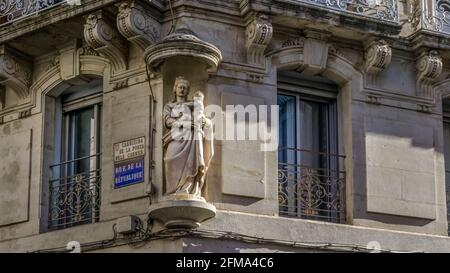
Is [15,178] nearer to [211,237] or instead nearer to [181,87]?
[181,87]

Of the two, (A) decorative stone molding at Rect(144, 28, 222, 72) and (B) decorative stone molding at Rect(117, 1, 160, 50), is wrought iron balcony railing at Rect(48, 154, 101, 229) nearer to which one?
(B) decorative stone molding at Rect(117, 1, 160, 50)

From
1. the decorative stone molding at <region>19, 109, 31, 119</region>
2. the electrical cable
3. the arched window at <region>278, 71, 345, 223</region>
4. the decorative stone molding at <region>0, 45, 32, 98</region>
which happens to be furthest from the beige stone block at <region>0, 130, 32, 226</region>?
the arched window at <region>278, 71, 345, 223</region>

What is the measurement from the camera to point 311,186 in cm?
1750

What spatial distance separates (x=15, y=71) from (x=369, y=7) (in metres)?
5.23

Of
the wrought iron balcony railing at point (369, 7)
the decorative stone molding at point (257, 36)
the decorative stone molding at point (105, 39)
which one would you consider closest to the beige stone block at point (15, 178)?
the decorative stone molding at point (105, 39)

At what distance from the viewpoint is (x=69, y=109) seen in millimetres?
18500

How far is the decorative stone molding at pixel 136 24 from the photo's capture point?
1686 centimetres

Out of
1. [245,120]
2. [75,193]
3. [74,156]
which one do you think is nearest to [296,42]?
[245,120]

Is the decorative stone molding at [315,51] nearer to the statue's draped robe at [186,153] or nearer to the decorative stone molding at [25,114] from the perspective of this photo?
the statue's draped robe at [186,153]

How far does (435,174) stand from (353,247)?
2.03 meters

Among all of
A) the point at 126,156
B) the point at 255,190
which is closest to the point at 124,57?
the point at 126,156

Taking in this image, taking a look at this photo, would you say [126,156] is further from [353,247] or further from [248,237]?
[353,247]
